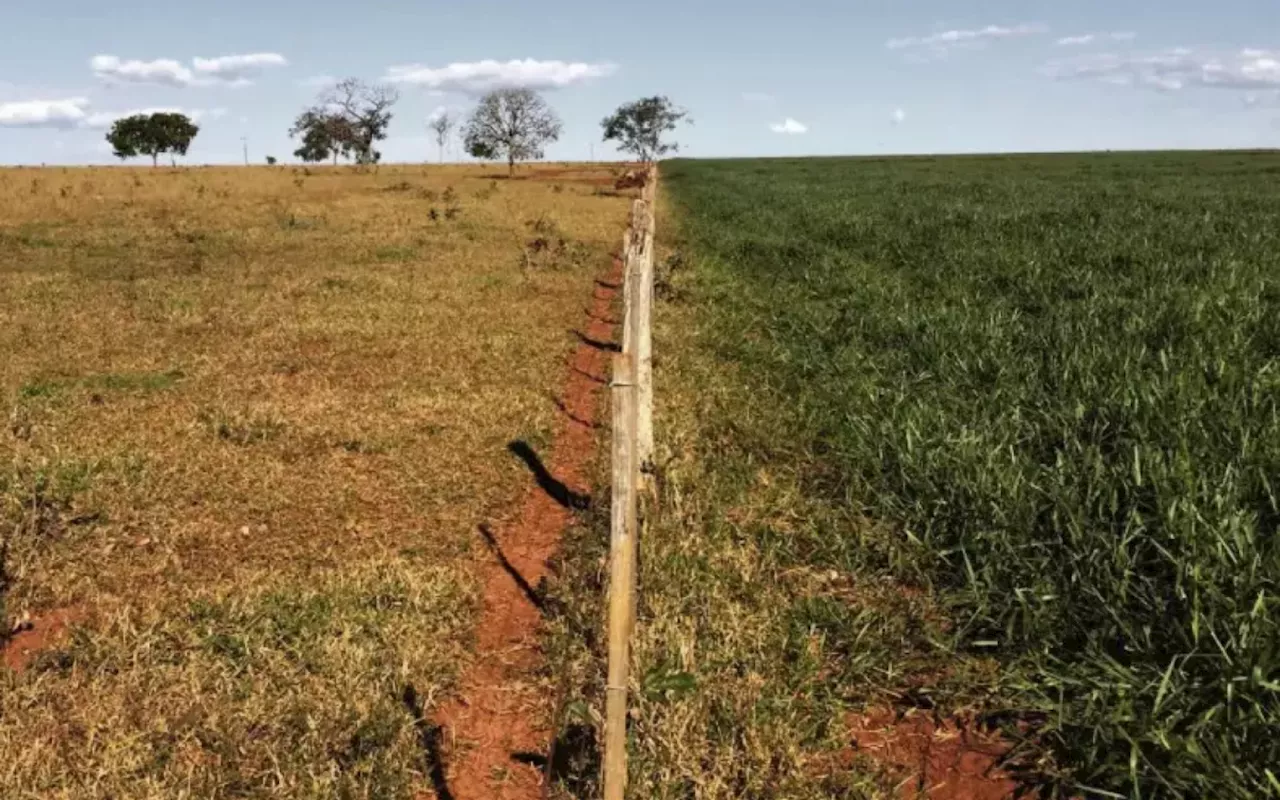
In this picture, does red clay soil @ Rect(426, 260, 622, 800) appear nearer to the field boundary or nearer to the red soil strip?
the field boundary

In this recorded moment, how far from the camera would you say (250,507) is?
7051 mm

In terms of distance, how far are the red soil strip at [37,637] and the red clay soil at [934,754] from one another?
4.39 m

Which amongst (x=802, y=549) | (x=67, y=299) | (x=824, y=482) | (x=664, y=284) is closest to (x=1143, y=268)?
(x=664, y=284)

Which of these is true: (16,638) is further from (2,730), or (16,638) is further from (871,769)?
(871,769)

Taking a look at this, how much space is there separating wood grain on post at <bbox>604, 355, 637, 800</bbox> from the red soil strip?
362 centimetres

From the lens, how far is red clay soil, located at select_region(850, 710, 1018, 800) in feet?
12.9

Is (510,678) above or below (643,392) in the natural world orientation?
below

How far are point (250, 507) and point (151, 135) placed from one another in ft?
413

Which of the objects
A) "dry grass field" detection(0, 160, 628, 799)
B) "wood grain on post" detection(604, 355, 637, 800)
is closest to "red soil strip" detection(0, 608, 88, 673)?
"dry grass field" detection(0, 160, 628, 799)

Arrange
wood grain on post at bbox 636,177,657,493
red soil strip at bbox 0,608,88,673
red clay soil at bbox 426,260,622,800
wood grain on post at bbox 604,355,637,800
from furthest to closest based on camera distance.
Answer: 1. wood grain on post at bbox 636,177,657,493
2. red soil strip at bbox 0,608,88,673
3. red clay soil at bbox 426,260,622,800
4. wood grain on post at bbox 604,355,637,800

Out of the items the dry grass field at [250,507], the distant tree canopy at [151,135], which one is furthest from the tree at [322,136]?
the dry grass field at [250,507]

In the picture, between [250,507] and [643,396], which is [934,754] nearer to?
[643,396]

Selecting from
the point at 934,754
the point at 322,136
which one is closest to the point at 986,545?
the point at 934,754

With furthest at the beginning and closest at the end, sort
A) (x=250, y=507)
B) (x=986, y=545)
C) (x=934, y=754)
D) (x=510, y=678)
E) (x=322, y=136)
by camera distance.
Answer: (x=322, y=136) < (x=250, y=507) < (x=986, y=545) < (x=510, y=678) < (x=934, y=754)
